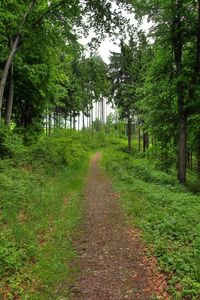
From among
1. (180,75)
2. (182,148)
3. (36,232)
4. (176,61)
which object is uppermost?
(176,61)

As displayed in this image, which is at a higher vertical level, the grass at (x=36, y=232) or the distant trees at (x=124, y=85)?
the distant trees at (x=124, y=85)

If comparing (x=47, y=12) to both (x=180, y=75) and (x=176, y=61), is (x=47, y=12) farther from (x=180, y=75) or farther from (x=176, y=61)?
(x=180, y=75)

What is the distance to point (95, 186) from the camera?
1448 centimetres

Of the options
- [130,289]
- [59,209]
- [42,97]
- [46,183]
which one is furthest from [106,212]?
[42,97]

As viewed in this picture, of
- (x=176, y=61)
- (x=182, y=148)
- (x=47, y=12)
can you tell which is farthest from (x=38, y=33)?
(x=182, y=148)

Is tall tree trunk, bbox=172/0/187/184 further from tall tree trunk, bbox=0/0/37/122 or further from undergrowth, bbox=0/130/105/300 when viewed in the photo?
tall tree trunk, bbox=0/0/37/122

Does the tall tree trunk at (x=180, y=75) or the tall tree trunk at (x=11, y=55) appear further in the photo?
the tall tree trunk at (x=180, y=75)

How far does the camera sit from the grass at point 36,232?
Result: 215 inches

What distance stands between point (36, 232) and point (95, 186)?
6.92 m

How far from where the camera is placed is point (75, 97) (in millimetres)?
40656

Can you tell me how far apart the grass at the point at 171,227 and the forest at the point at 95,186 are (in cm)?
3

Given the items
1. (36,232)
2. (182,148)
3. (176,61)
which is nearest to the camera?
(36,232)

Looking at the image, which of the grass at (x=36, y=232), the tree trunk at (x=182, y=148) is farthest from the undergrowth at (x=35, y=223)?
the tree trunk at (x=182, y=148)

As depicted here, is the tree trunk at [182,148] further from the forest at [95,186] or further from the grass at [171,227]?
the grass at [171,227]
